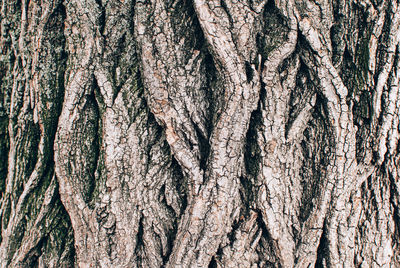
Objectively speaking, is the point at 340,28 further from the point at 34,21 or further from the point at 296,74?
the point at 34,21

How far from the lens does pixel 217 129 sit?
135 cm

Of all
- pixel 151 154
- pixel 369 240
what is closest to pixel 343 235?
pixel 369 240

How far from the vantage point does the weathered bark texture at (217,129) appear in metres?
1.36

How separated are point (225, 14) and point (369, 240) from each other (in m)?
1.28

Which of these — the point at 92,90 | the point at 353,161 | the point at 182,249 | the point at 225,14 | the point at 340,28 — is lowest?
the point at 182,249

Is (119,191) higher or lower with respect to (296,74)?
lower

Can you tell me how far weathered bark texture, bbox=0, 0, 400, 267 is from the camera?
1.36 m

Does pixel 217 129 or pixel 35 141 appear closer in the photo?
pixel 217 129

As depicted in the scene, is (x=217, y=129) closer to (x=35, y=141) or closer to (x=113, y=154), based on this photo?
(x=113, y=154)

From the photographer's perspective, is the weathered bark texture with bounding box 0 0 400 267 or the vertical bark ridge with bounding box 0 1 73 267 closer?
the weathered bark texture with bounding box 0 0 400 267

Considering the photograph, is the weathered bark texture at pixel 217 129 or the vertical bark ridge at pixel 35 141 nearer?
the weathered bark texture at pixel 217 129

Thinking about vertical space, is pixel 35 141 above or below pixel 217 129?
below

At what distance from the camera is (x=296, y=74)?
142 centimetres

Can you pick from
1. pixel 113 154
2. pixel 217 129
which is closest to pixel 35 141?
pixel 113 154
